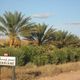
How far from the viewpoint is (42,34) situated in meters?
33.8

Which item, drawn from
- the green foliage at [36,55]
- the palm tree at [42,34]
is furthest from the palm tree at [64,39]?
Answer: the green foliage at [36,55]

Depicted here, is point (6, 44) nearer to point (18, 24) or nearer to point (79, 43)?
point (18, 24)

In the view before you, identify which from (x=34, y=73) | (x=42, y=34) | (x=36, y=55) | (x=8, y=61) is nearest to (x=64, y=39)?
(x=42, y=34)

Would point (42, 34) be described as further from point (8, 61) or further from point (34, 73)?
point (8, 61)

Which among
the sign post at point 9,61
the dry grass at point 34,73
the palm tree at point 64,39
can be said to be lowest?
the dry grass at point 34,73

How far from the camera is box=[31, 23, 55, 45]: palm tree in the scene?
33.6 meters

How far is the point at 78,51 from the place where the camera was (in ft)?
98.5

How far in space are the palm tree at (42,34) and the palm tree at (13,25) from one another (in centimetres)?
221

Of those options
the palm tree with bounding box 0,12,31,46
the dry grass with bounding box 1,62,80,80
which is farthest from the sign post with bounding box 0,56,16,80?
the palm tree with bounding box 0,12,31,46

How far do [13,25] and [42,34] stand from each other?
4.20m

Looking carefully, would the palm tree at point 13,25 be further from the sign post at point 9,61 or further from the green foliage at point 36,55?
the sign post at point 9,61

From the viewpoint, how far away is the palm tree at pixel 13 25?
3075 cm

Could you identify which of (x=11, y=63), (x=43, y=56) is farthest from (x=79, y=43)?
(x=11, y=63)

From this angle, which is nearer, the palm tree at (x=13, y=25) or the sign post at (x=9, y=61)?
the sign post at (x=9, y=61)
